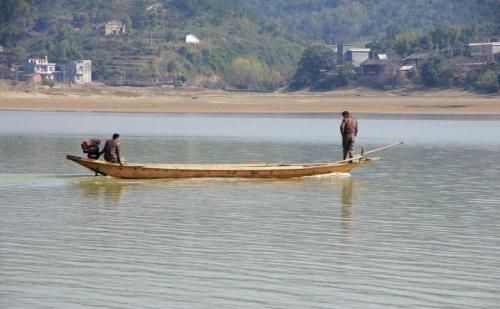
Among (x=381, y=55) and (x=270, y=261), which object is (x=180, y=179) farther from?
(x=381, y=55)

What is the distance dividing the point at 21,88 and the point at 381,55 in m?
46.2

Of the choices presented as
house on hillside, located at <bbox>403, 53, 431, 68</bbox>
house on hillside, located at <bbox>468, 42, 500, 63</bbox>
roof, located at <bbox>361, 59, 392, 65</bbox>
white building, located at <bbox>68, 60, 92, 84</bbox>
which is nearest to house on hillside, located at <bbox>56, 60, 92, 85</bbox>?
white building, located at <bbox>68, 60, 92, 84</bbox>

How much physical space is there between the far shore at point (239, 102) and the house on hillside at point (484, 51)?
14303 mm

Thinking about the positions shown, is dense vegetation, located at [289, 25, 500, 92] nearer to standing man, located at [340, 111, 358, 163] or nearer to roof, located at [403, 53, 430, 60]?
roof, located at [403, 53, 430, 60]

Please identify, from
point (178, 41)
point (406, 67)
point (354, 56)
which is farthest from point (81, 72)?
point (406, 67)

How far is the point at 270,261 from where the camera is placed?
1878cm

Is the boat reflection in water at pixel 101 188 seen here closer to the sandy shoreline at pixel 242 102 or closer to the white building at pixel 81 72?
the sandy shoreline at pixel 242 102

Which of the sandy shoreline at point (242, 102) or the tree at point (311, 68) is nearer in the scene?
the sandy shoreline at point (242, 102)

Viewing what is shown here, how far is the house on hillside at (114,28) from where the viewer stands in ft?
563

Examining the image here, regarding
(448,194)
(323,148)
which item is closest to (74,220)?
(448,194)

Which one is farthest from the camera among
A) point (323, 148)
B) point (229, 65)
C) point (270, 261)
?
point (229, 65)

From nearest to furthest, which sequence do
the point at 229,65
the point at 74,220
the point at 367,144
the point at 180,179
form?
the point at 74,220 < the point at 180,179 < the point at 367,144 < the point at 229,65

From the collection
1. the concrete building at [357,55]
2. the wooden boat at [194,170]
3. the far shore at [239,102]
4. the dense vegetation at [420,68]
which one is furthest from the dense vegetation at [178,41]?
the wooden boat at [194,170]

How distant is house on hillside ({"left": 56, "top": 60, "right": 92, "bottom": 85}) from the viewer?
150875mm
